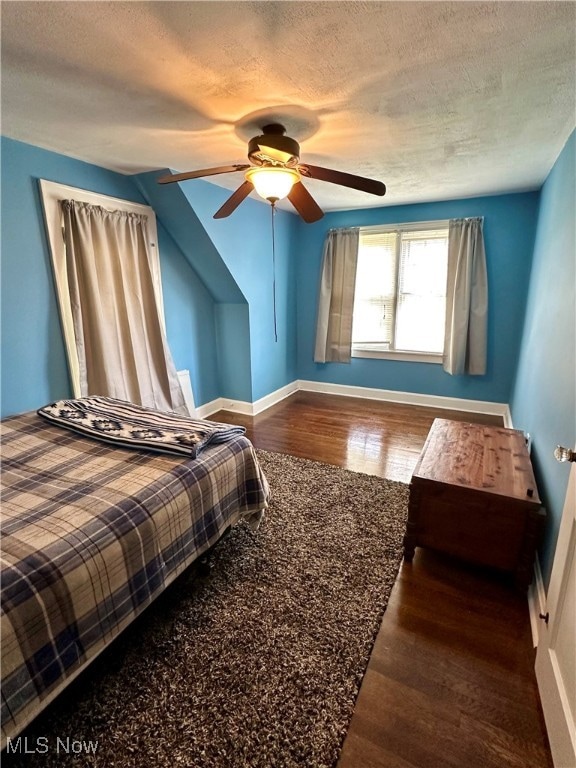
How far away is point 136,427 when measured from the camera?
6.19 ft

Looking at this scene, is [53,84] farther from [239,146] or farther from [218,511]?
[218,511]

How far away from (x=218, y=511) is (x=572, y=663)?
4.49 feet

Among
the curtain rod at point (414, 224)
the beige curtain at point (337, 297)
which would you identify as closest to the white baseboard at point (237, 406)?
the beige curtain at point (337, 297)

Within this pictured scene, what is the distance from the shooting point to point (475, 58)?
4.53 ft

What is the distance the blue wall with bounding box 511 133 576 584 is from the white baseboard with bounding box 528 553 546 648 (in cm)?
6

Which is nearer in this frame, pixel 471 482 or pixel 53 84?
pixel 53 84

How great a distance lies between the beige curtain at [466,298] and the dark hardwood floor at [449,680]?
2614 millimetres

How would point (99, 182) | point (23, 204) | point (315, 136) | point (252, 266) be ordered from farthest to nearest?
point (252, 266)
point (99, 182)
point (23, 204)
point (315, 136)

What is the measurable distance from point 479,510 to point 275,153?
2006mm

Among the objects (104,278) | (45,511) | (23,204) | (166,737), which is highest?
(23,204)

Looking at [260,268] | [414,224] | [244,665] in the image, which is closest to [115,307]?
[260,268]

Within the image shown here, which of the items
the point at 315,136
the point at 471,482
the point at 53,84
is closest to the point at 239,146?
the point at 315,136

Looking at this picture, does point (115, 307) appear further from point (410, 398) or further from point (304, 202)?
point (410, 398)

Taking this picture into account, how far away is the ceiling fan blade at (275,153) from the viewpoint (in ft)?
5.54
